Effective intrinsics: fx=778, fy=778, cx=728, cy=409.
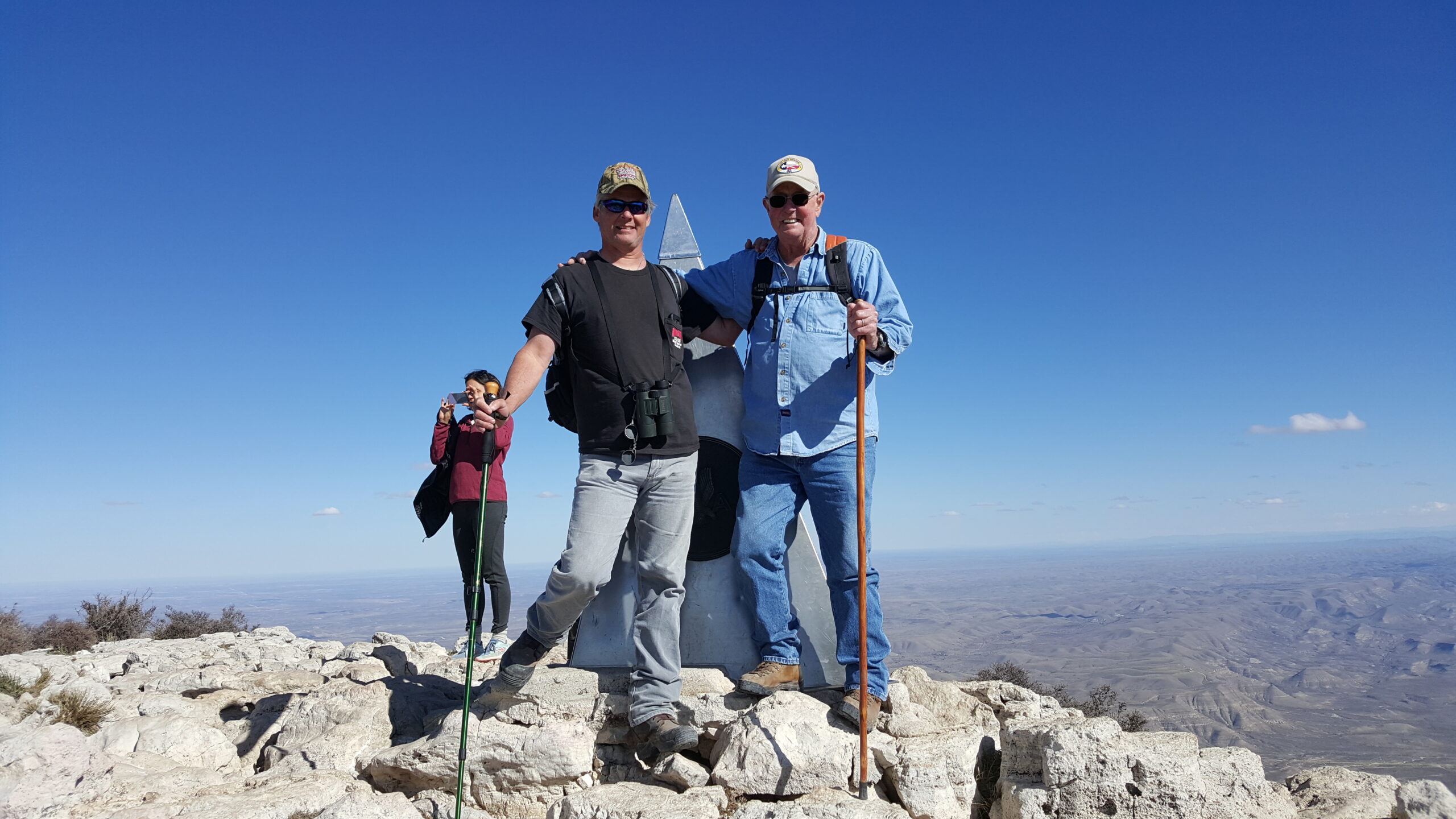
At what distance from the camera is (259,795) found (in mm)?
3771

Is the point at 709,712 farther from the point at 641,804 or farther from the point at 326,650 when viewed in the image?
the point at 326,650

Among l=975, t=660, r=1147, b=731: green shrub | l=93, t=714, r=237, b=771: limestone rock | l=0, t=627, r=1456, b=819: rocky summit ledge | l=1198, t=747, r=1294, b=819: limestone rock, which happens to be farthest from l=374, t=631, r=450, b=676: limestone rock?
l=975, t=660, r=1147, b=731: green shrub

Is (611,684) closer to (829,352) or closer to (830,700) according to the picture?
(830,700)

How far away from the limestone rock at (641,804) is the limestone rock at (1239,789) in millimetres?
2385

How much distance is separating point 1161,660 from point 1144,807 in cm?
10660

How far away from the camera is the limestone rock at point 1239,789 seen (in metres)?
3.79

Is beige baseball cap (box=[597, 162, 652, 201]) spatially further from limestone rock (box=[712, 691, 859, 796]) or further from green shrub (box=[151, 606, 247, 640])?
green shrub (box=[151, 606, 247, 640])

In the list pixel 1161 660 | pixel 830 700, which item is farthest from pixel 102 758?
pixel 1161 660

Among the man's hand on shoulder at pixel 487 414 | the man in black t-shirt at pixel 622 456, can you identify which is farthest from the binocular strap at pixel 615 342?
the man's hand on shoulder at pixel 487 414

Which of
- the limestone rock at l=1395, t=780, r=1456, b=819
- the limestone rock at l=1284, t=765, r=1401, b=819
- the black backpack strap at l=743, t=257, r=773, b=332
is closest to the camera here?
the limestone rock at l=1395, t=780, r=1456, b=819

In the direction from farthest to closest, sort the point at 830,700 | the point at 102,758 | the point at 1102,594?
1. the point at 1102,594
2. the point at 830,700
3. the point at 102,758

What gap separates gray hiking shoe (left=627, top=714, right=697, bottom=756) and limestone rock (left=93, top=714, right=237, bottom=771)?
256 cm

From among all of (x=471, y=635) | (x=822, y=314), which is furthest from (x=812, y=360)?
(x=471, y=635)

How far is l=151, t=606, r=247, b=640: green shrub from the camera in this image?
42.8 feet
